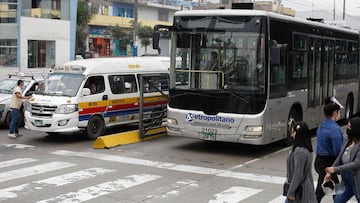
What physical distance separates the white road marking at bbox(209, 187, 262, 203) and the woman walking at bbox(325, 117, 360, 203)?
88.9 inches

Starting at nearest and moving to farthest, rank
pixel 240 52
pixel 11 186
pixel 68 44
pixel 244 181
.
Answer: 1. pixel 11 186
2. pixel 244 181
3. pixel 240 52
4. pixel 68 44

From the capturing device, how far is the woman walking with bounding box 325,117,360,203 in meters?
6.04

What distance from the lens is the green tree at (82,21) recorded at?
5425cm

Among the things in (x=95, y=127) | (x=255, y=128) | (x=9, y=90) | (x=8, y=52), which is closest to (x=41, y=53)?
(x=8, y=52)

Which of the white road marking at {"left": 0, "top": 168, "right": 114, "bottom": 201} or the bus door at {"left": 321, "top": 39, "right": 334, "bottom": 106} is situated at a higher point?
the bus door at {"left": 321, "top": 39, "right": 334, "bottom": 106}

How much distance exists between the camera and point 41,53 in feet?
125

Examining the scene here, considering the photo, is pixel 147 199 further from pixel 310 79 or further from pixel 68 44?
pixel 68 44

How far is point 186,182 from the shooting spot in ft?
31.3

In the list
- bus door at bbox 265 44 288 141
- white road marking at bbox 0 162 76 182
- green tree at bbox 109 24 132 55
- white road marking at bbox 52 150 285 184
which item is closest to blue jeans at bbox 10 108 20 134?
white road marking at bbox 52 150 285 184

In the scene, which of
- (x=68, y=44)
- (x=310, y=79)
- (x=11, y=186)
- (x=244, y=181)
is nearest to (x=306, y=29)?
(x=310, y=79)

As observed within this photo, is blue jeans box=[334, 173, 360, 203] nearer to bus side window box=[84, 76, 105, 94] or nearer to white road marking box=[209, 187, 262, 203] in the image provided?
white road marking box=[209, 187, 262, 203]

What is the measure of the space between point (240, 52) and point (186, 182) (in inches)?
140

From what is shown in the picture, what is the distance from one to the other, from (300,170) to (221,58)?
6.56 metres

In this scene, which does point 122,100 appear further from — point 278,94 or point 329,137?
point 329,137
